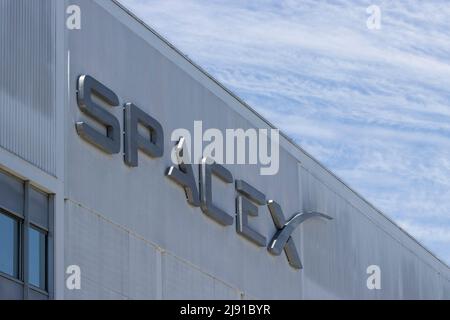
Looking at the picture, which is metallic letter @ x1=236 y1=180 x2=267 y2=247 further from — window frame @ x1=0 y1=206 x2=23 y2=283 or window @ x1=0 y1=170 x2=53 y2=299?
window frame @ x1=0 y1=206 x2=23 y2=283

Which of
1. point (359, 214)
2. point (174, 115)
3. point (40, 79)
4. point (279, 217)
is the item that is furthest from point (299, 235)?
point (40, 79)

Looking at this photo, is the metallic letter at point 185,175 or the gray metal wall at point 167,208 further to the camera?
the metallic letter at point 185,175

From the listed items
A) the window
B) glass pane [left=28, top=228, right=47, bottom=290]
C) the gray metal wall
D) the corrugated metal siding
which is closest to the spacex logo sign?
the gray metal wall

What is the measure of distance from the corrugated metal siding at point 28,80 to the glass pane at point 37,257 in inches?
73.5

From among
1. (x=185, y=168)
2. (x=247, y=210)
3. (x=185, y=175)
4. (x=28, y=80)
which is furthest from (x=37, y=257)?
(x=247, y=210)

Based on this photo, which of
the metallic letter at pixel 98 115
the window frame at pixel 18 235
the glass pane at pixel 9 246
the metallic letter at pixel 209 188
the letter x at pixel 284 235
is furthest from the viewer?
the letter x at pixel 284 235

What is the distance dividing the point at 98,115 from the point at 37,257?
521cm

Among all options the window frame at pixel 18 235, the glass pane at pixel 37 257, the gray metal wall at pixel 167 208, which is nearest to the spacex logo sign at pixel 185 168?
the gray metal wall at pixel 167 208

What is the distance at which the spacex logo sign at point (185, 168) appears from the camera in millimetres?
42219

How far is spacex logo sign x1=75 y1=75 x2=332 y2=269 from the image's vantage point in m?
42.2

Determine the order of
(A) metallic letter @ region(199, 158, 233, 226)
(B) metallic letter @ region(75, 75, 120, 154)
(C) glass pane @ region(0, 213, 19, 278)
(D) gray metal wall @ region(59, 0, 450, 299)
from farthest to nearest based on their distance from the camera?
(A) metallic letter @ region(199, 158, 233, 226) < (D) gray metal wall @ region(59, 0, 450, 299) < (B) metallic letter @ region(75, 75, 120, 154) < (C) glass pane @ region(0, 213, 19, 278)

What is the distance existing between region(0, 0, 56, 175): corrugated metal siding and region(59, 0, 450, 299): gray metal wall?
1080 mm

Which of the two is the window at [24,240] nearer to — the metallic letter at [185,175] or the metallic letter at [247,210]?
the metallic letter at [185,175]

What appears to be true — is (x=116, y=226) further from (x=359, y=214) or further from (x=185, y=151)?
(x=359, y=214)
